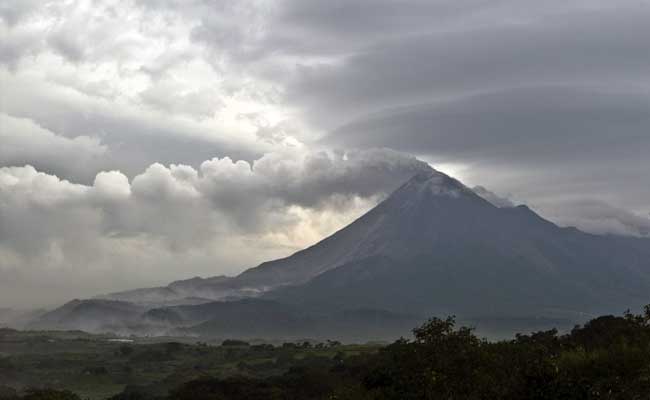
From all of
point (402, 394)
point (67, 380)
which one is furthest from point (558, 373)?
point (67, 380)

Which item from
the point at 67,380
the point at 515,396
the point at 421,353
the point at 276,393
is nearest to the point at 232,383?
the point at 276,393

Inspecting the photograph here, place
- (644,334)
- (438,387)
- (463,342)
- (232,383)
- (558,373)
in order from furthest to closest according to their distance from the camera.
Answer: (232,383)
(644,334)
(463,342)
(438,387)
(558,373)

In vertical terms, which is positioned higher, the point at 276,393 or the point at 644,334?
the point at 644,334

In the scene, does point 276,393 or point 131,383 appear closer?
point 276,393

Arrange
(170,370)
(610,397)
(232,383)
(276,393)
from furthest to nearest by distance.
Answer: (170,370) → (232,383) → (276,393) → (610,397)

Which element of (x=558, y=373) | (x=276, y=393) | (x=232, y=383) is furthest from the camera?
(x=232, y=383)

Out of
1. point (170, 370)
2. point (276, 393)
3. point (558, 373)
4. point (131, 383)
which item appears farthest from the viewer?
point (170, 370)

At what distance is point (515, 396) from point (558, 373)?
2939 millimetres

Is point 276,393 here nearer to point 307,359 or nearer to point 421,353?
point 421,353

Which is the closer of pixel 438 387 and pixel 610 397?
pixel 610 397

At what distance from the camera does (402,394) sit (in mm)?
55812

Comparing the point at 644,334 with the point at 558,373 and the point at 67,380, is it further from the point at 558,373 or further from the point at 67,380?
the point at 67,380

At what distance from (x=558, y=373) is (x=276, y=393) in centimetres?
6461

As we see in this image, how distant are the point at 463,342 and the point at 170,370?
148m
